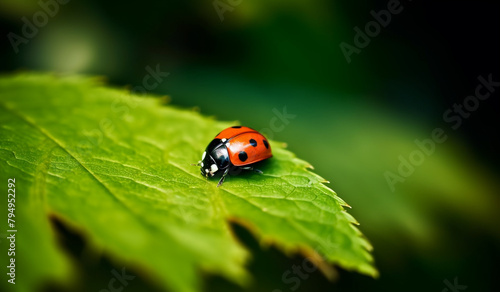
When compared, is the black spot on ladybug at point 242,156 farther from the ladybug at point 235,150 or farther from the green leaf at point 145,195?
the green leaf at point 145,195

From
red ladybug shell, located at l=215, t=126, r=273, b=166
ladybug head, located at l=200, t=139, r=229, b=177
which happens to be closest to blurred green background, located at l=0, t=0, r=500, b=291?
red ladybug shell, located at l=215, t=126, r=273, b=166

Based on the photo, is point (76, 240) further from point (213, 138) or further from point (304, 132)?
point (304, 132)

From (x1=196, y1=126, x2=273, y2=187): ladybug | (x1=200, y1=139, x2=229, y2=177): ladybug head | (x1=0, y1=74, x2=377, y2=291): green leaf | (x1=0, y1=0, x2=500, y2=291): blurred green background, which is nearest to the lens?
(x1=0, y1=74, x2=377, y2=291): green leaf

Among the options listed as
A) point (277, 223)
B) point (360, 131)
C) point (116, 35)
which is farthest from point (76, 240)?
point (360, 131)

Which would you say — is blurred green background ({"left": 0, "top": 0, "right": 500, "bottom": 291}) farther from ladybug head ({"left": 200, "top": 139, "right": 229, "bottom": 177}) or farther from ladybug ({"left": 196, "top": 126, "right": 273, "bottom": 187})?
ladybug head ({"left": 200, "top": 139, "right": 229, "bottom": 177})

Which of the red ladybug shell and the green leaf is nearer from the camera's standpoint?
the green leaf

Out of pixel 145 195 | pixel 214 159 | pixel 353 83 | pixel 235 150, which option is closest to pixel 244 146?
pixel 235 150

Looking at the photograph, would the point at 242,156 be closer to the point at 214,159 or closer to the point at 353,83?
the point at 214,159
